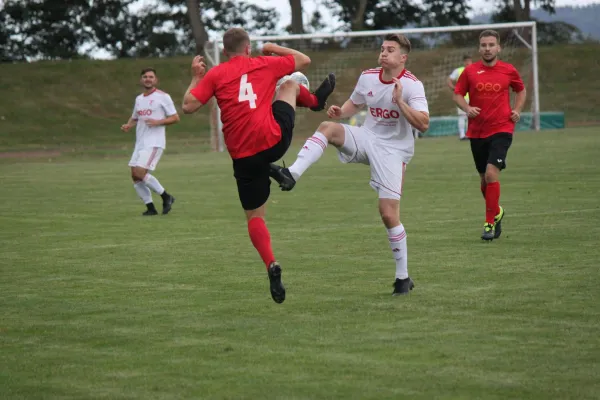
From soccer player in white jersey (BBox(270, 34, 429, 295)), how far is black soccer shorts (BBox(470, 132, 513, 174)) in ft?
10.6

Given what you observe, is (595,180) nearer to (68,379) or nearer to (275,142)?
(275,142)

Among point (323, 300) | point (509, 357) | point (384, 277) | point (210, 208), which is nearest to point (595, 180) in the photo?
point (210, 208)

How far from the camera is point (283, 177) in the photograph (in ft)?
25.3

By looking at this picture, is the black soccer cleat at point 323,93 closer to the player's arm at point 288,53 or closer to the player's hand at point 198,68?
the player's arm at point 288,53

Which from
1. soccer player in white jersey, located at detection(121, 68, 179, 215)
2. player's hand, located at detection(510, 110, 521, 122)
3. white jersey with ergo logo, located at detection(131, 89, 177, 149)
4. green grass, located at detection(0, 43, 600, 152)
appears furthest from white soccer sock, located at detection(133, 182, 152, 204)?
green grass, located at detection(0, 43, 600, 152)

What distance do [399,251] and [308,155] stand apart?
40.5 inches

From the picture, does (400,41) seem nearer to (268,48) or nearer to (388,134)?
(388,134)

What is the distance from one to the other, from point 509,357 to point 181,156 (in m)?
26.2

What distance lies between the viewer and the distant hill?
59.6 meters

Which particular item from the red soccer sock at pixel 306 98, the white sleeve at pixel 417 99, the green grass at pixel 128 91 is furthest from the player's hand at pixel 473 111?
the green grass at pixel 128 91

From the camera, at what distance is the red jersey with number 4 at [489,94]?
461 inches

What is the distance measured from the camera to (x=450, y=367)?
228 inches

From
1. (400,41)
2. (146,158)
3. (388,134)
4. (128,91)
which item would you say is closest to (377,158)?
(388,134)

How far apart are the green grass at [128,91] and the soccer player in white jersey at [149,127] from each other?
20252mm
